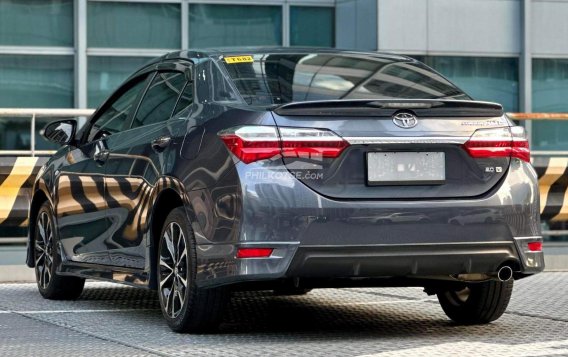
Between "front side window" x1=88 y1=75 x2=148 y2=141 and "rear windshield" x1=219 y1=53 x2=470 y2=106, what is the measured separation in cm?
122

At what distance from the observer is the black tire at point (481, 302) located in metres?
8.24

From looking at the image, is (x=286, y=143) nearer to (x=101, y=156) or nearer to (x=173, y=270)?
(x=173, y=270)

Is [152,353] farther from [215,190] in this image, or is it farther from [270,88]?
[270,88]

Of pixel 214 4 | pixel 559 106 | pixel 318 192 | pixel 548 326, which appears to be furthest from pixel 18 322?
pixel 559 106

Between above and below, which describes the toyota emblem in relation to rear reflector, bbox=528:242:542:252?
above

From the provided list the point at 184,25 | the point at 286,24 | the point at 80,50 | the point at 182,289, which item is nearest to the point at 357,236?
the point at 182,289

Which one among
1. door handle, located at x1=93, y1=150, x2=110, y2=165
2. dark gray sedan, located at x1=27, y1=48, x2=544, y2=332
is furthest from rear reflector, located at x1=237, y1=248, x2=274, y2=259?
door handle, located at x1=93, y1=150, x2=110, y2=165

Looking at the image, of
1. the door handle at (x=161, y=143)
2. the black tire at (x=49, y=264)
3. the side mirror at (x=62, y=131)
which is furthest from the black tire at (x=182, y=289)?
the black tire at (x=49, y=264)

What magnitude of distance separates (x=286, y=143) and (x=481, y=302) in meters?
1.83

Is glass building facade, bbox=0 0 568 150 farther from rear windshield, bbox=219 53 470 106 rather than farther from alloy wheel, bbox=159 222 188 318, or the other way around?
alloy wheel, bbox=159 222 188 318

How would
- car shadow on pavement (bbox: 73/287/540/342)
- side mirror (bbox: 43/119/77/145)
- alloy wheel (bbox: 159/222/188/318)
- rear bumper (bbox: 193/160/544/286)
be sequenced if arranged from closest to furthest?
rear bumper (bbox: 193/160/544/286) → alloy wheel (bbox: 159/222/188/318) → car shadow on pavement (bbox: 73/287/540/342) → side mirror (bbox: 43/119/77/145)

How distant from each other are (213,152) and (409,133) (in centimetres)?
99

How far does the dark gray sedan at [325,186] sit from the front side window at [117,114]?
0.69 meters

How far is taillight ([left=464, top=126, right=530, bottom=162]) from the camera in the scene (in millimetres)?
7457
